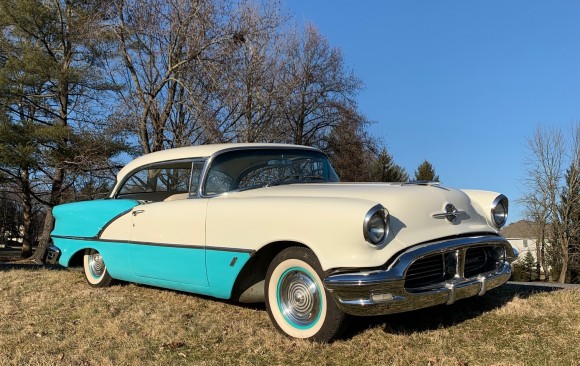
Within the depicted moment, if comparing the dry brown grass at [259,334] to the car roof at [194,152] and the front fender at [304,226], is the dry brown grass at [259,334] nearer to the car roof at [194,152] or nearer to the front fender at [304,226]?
the front fender at [304,226]

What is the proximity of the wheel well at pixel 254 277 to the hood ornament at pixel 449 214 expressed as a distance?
4.05 feet

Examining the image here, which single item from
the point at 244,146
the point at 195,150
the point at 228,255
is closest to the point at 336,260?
the point at 228,255

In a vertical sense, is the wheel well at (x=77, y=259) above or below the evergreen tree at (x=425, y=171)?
below

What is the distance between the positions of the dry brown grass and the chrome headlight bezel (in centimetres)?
71

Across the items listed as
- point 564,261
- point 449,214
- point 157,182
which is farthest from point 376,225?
point 564,261

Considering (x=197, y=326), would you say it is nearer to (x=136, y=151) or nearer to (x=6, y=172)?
(x=136, y=151)

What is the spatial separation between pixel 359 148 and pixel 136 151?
1230 centimetres

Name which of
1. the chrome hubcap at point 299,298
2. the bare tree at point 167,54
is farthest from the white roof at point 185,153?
the bare tree at point 167,54

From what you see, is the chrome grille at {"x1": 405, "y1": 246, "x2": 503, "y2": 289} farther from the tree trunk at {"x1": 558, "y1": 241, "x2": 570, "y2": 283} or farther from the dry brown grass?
the tree trunk at {"x1": 558, "y1": 241, "x2": 570, "y2": 283}

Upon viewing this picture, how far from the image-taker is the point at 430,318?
4.08m

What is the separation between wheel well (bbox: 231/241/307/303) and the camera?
3990mm

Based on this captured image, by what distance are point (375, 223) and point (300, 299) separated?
2.70ft

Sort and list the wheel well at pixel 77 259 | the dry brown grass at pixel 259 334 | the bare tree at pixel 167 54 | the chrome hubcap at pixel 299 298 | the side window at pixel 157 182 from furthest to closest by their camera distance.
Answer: the bare tree at pixel 167 54 < the wheel well at pixel 77 259 < the side window at pixel 157 182 < the chrome hubcap at pixel 299 298 < the dry brown grass at pixel 259 334

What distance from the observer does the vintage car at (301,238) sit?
3.34m
